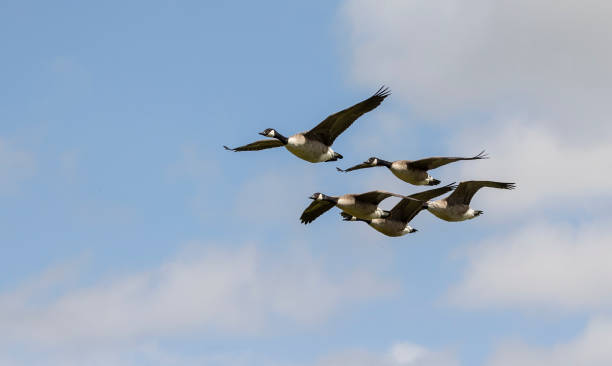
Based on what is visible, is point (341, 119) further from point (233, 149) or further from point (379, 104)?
point (233, 149)

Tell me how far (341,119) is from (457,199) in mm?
7890

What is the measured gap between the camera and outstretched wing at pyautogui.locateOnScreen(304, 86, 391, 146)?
54.6 metres

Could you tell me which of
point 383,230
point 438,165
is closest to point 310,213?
point 383,230

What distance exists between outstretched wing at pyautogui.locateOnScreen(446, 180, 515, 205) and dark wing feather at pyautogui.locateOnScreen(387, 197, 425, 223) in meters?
1.69

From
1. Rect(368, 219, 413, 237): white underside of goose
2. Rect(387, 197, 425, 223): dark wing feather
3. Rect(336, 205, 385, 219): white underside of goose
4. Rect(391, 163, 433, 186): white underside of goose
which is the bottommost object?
Rect(336, 205, 385, 219): white underside of goose

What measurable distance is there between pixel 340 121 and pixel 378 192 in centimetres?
402

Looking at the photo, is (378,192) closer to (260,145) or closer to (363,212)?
(363,212)

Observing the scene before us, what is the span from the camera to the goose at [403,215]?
5988cm

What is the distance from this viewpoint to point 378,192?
5716 centimetres

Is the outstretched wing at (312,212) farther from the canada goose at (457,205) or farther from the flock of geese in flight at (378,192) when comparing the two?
the canada goose at (457,205)

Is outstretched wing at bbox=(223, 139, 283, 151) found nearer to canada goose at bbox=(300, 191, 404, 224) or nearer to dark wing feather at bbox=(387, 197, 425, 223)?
canada goose at bbox=(300, 191, 404, 224)

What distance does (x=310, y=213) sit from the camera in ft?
211

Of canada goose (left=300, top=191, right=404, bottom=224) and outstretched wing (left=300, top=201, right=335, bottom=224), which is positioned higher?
outstretched wing (left=300, top=201, right=335, bottom=224)

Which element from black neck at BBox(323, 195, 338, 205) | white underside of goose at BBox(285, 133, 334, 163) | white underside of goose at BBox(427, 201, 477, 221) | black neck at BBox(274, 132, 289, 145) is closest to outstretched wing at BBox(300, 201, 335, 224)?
black neck at BBox(323, 195, 338, 205)
